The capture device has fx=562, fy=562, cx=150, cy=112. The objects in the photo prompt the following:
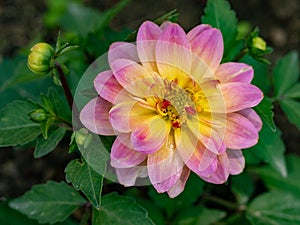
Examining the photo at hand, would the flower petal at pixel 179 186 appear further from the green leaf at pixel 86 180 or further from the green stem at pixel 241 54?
the green stem at pixel 241 54

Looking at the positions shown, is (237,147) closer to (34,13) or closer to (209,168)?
(209,168)

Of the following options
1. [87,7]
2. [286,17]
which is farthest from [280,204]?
[87,7]

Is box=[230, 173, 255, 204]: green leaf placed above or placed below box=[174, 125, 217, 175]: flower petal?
below

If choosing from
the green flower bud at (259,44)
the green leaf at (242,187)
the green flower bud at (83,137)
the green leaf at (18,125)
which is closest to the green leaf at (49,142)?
the green leaf at (18,125)

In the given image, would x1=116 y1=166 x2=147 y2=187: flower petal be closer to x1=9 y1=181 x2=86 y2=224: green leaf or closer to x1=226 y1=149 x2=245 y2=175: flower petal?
x1=226 y1=149 x2=245 y2=175: flower petal

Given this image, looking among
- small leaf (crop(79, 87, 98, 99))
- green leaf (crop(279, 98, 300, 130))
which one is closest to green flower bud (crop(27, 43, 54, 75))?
small leaf (crop(79, 87, 98, 99))

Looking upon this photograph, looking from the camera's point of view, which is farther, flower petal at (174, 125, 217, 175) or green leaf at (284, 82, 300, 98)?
green leaf at (284, 82, 300, 98)
